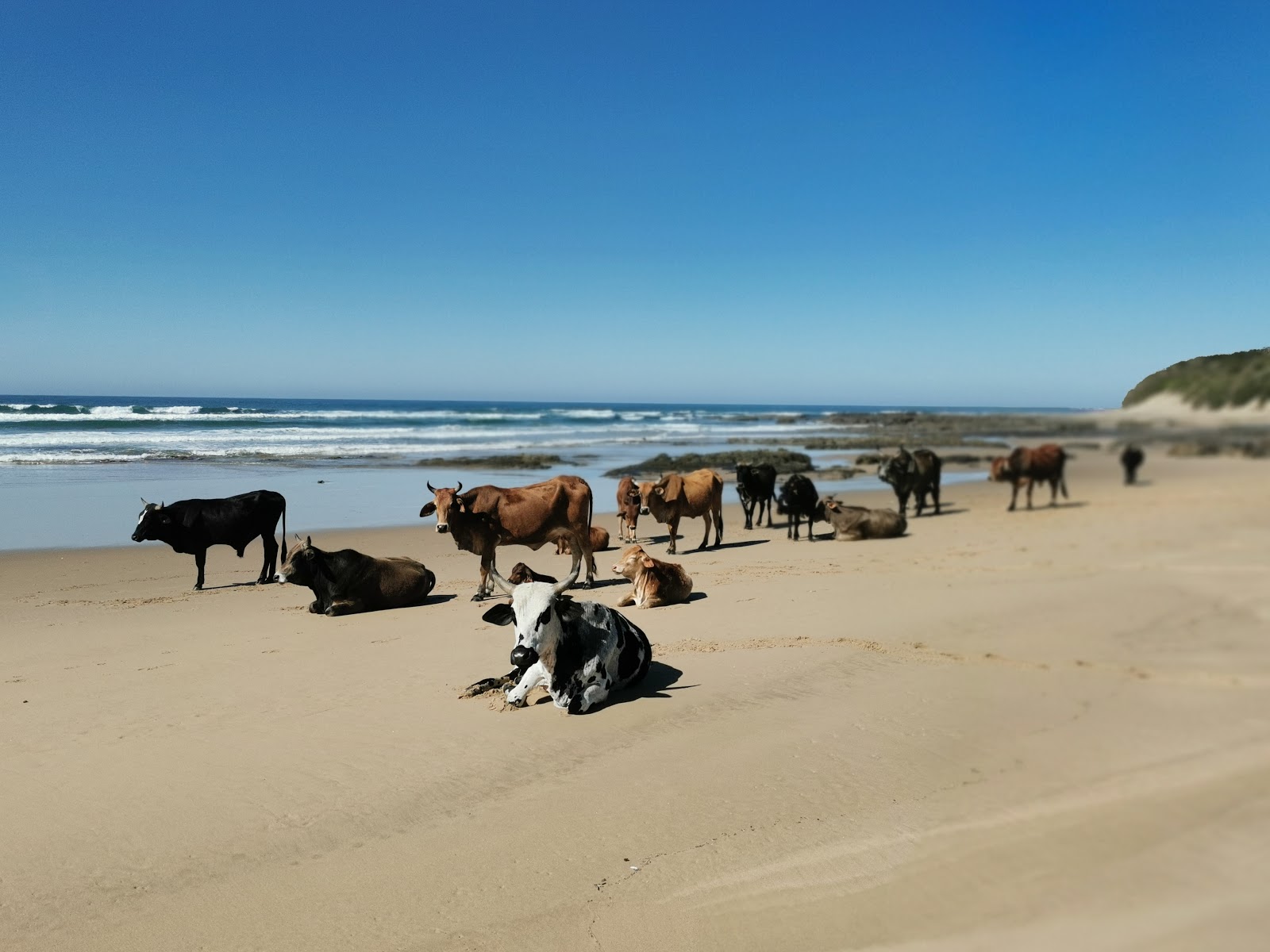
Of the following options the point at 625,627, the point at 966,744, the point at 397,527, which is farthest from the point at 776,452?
the point at 966,744

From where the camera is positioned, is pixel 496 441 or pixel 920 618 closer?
pixel 920 618

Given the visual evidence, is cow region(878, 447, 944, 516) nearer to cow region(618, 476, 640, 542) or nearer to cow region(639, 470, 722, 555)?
cow region(639, 470, 722, 555)

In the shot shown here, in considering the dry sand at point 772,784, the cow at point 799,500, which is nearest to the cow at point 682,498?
the cow at point 799,500

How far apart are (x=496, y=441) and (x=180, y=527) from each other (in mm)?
37299

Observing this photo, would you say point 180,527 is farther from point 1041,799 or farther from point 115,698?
point 1041,799

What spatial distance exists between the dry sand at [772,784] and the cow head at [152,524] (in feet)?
20.9

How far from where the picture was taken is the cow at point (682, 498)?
49.9 ft

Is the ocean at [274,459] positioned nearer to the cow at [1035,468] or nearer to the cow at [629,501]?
the cow at [1035,468]

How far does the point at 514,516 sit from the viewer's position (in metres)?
11.8

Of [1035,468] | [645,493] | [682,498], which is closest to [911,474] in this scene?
[682,498]

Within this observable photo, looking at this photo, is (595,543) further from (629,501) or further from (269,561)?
(269,561)

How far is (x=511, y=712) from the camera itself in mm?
6133

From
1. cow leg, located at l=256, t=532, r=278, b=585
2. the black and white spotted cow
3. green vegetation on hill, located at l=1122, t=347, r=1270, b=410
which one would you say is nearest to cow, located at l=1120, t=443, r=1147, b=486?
green vegetation on hill, located at l=1122, t=347, r=1270, b=410

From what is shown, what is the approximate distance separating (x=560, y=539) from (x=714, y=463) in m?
22.0
